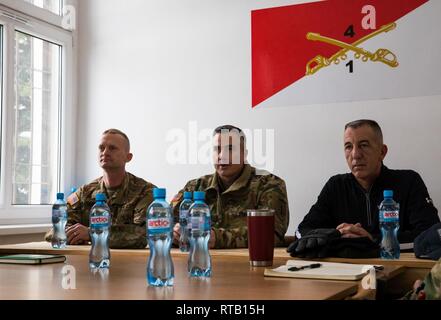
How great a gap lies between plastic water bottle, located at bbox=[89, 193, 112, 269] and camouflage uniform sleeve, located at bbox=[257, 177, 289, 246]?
0.97 meters

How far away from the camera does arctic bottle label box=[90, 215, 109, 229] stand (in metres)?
1.92

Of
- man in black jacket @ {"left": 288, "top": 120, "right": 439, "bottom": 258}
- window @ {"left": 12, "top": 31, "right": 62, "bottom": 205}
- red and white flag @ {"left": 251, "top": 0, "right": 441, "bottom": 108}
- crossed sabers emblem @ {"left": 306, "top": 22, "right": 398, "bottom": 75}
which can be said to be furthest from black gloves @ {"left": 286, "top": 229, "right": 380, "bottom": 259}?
window @ {"left": 12, "top": 31, "right": 62, "bottom": 205}

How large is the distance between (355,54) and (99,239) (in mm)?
2135

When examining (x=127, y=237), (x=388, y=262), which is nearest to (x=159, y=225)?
(x=388, y=262)

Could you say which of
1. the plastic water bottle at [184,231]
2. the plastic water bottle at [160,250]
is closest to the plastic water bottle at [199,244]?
the plastic water bottle at [160,250]

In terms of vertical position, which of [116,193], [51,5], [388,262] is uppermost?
[51,5]

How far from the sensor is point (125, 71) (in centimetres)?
419

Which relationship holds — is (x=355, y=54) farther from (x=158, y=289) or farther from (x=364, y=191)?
(x=158, y=289)

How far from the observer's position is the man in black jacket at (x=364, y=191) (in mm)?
2695

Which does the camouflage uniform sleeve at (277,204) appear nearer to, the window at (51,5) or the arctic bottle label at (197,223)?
the arctic bottle label at (197,223)

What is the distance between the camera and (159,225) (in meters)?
1.41

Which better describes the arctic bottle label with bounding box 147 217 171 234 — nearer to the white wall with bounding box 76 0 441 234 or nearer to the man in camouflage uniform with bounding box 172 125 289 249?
the man in camouflage uniform with bounding box 172 125 289 249
